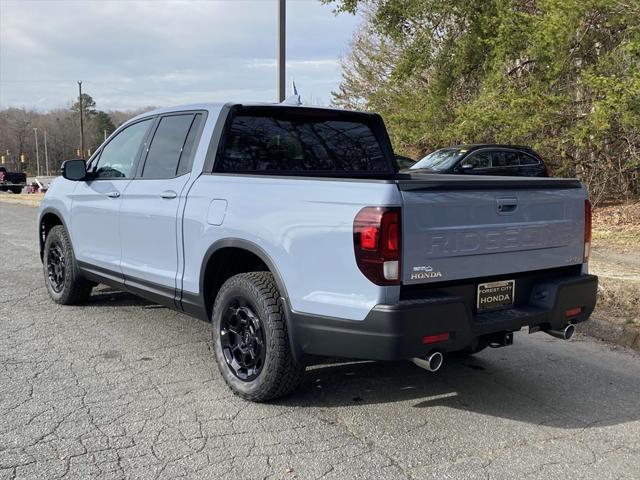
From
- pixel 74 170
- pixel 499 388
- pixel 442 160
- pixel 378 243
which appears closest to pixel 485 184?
pixel 378 243

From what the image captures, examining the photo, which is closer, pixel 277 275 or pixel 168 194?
pixel 277 275

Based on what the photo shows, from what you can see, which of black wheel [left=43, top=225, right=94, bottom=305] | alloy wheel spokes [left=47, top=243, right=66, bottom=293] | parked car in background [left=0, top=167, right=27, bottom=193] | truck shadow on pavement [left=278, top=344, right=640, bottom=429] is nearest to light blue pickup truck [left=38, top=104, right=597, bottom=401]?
truck shadow on pavement [left=278, top=344, right=640, bottom=429]

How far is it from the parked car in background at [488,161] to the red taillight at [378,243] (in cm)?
949

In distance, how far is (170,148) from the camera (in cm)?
478

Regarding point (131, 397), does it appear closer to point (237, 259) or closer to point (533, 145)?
point (237, 259)

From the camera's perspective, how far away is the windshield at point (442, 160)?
41.5 feet

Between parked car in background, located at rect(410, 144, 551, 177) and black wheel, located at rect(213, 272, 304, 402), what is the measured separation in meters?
9.02

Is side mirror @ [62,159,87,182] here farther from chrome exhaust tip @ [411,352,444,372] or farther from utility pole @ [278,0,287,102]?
utility pole @ [278,0,287,102]

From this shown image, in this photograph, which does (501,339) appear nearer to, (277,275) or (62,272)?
(277,275)

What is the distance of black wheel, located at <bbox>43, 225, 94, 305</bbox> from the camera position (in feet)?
19.6

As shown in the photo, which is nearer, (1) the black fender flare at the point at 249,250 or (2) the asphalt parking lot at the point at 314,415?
(2) the asphalt parking lot at the point at 314,415

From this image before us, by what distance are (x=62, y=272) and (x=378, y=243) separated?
14.2ft

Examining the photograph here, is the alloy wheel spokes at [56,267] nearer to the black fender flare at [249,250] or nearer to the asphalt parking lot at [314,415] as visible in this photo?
the asphalt parking lot at [314,415]

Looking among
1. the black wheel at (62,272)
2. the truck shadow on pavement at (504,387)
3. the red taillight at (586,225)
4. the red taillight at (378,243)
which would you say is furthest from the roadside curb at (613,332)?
the black wheel at (62,272)
